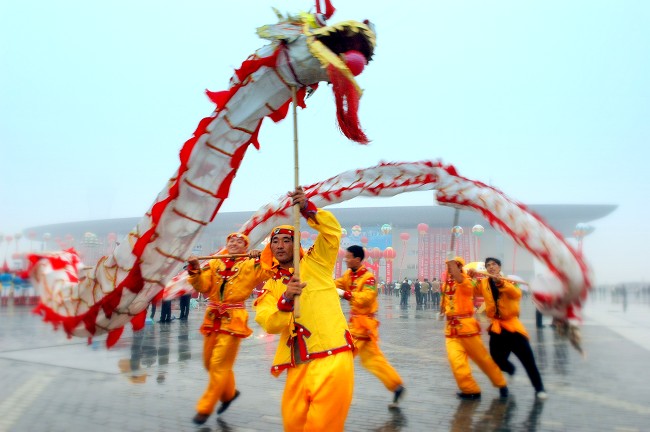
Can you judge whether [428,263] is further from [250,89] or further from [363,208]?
[250,89]

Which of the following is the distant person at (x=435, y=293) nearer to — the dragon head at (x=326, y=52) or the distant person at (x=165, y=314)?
the distant person at (x=165, y=314)

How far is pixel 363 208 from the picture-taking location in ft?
150

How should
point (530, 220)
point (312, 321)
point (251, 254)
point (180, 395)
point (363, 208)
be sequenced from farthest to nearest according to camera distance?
1. point (363, 208)
2. point (180, 395)
3. point (251, 254)
4. point (530, 220)
5. point (312, 321)

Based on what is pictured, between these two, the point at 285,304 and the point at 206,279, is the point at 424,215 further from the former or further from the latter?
the point at 285,304

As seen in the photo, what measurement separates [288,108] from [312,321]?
130cm

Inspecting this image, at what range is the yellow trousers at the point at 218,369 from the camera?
15.1 ft

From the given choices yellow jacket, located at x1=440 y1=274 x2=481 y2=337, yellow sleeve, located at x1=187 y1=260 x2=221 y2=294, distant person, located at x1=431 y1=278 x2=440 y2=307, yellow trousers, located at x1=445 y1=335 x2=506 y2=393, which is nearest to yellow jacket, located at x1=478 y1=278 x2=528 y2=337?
yellow jacket, located at x1=440 y1=274 x2=481 y2=337

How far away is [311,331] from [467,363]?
3.40 m

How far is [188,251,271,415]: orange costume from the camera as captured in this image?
186 inches

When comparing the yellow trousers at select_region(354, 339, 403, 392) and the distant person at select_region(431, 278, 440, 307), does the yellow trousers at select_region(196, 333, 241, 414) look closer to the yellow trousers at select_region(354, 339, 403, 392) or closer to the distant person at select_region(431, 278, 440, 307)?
the yellow trousers at select_region(354, 339, 403, 392)

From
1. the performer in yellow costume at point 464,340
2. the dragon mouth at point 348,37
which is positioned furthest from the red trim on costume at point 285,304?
the performer in yellow costume at point 464,340

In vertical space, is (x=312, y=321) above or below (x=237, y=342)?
above

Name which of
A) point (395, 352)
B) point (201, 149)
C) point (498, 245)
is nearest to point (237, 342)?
point (201, 149)

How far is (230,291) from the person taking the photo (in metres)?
4.93
